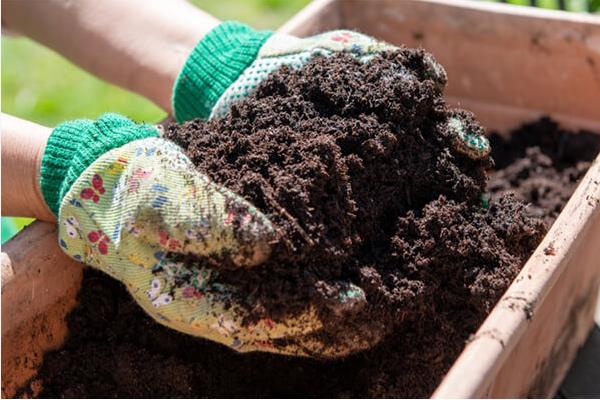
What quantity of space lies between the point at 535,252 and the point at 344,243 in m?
0.31

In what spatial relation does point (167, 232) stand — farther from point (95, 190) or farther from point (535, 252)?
point (535, 252)

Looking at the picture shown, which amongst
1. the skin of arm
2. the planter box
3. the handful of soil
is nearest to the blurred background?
the planter box

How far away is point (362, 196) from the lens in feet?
4.30

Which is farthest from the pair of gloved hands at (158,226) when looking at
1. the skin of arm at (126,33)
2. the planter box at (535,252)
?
the skin of arm at (126,33)

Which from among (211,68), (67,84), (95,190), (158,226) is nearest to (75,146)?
(95,190)

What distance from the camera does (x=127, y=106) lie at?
121 inches

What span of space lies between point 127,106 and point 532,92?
1573 mm

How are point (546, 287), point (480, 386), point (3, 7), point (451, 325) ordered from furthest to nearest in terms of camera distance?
point (3, 7) → point (451, 325) → point (546, 287) → point (480, 386)

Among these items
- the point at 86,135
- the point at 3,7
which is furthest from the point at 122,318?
the point at 3,7

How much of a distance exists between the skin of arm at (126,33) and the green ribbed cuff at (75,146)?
43 cm

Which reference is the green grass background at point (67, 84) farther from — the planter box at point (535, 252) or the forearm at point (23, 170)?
the forearm at point (23, 170)

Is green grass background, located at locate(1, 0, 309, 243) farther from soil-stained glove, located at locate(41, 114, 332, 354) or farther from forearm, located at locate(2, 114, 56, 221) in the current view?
soil-stained glove, located at locate(41, 114, 332, 354)

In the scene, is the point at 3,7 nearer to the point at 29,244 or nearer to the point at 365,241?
the point at 29,244

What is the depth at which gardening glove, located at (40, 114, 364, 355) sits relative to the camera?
3.83ft
